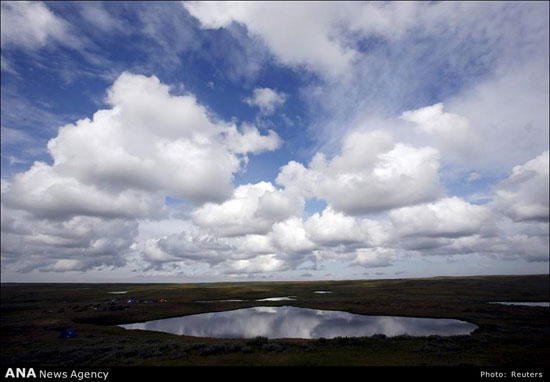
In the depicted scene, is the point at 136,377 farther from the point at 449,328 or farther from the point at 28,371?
the point at 449,328

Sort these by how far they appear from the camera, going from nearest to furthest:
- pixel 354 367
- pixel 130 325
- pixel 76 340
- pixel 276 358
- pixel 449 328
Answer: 1. pixel 354 367
2. pixel 276 358
3. pixel 76 340
4. pixel 449 328
5. pixel 130 325

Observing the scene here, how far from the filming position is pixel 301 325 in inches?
2906

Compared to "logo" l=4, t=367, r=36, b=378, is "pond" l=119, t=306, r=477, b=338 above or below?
below

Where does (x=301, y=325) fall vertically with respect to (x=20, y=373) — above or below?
below

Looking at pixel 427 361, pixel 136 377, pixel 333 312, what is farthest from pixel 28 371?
pixel 333 312

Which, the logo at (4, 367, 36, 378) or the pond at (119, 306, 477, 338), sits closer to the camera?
the logo at (4, 367, 36, 378)

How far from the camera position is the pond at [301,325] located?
62125 millimetres

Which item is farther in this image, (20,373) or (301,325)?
(301,325)

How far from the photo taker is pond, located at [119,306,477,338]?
204 ft

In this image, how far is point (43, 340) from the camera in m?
54.8

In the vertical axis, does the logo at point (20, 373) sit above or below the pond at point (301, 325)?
above

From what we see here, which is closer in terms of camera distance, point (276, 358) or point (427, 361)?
point (427, 361)

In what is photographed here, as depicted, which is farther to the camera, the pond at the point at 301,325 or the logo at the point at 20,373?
the pond at the point at 301,325

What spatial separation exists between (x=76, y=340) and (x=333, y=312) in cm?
6600
